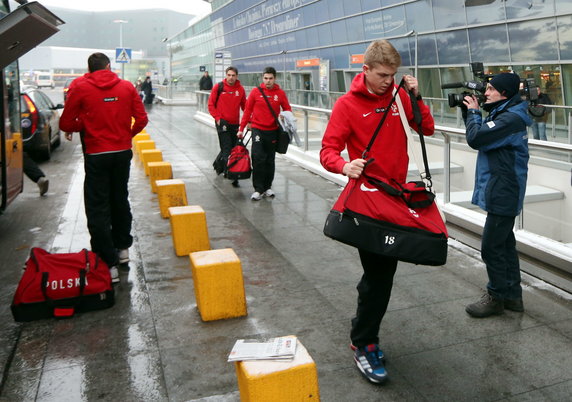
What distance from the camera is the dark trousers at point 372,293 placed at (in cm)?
381

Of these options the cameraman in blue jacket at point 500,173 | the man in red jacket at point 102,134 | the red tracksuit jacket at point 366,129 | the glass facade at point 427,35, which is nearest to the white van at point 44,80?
the glass facade at point 427,35

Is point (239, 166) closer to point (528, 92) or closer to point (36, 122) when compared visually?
point (528, 92)

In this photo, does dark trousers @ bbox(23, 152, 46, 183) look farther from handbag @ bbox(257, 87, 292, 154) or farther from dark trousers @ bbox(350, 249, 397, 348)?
dark trousers @ bbox(350, 249, 397, 348)

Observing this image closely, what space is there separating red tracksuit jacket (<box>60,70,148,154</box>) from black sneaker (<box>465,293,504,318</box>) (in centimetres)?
339

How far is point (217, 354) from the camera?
4.29m

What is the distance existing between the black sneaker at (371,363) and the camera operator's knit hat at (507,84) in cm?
213

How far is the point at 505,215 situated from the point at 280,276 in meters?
2.22

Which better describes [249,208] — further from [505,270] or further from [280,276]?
[505,270]

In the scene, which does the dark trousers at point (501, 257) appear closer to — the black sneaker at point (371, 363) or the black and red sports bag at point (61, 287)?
the black sneaker at point (371, 363)

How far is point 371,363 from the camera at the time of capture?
3.93m

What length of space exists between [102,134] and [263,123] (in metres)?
4.01

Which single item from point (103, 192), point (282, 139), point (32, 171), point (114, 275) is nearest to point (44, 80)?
point (32, 171)

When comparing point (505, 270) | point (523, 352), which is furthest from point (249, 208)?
point (523, 352)

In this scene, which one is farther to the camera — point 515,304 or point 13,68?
point 13,68
